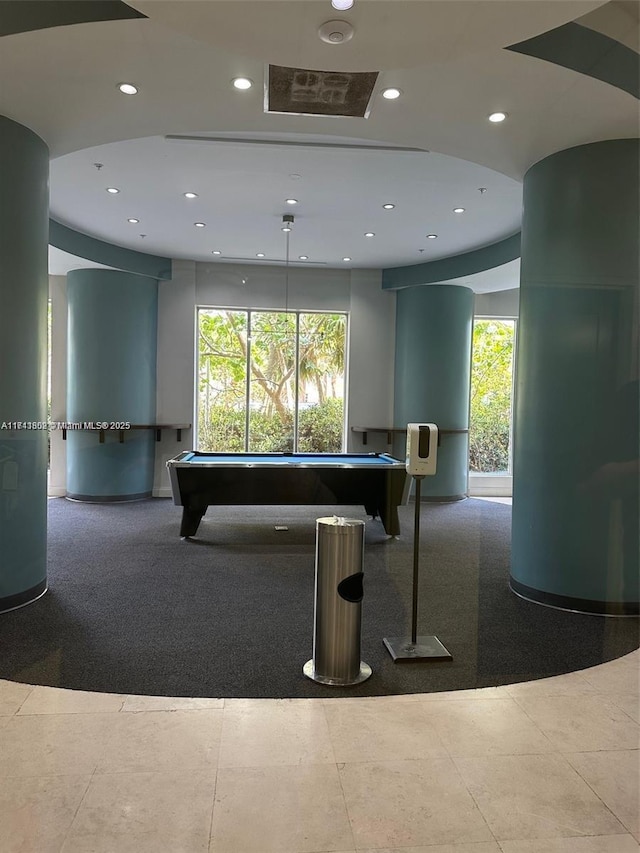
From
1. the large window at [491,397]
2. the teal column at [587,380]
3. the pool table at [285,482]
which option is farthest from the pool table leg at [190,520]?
the teal column at [587,380]

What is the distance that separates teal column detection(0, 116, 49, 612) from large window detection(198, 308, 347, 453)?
177 cm

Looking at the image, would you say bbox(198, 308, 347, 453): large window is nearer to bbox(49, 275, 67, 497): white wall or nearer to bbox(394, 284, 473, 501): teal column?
bbox(394, 284, 473, 501): teal column

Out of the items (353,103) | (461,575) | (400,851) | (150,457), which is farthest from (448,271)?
(150,457)

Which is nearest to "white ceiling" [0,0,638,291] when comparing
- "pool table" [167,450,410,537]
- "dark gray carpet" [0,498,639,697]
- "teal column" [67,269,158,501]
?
"teal column" [67,269,158,501]

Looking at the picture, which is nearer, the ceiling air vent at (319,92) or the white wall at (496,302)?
the ceiling air vent at (319,92)

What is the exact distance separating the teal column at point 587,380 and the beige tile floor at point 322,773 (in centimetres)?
127

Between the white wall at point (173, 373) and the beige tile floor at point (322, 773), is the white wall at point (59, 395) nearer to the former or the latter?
the white wall at point (173, 373)

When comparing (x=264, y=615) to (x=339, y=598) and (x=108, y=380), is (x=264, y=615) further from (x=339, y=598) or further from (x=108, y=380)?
(x=108, y=380)

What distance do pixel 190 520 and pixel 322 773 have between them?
3797 millimetres

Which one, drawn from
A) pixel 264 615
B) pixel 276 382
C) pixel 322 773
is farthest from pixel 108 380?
pixel 322 773

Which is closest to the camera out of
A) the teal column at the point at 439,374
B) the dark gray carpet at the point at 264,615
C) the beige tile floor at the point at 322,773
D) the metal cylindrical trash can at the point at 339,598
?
the beige tile floor at the point at 322,773

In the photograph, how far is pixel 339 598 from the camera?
2.90 meters

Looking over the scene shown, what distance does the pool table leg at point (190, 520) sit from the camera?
571cm

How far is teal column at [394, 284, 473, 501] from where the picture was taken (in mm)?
4355
